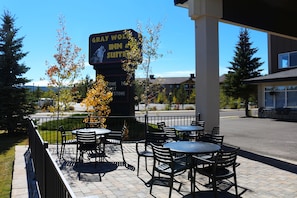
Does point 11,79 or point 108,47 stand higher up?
point 108,47

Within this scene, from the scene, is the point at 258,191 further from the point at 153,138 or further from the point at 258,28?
the point at 258,28

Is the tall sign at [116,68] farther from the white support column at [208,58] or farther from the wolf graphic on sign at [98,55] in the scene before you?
the white support column at [208,58]

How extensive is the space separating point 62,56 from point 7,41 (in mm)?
5893

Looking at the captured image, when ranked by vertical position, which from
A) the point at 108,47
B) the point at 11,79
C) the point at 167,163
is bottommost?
the point at 167,163

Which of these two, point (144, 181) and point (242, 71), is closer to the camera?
point (144, 181)

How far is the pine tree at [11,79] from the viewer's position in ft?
50.0

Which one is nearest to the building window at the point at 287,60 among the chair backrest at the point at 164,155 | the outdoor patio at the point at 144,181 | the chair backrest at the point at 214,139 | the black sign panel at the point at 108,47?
the black sign panel at the point at 108,47

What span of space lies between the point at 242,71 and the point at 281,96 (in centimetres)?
601

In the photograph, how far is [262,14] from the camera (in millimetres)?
11148

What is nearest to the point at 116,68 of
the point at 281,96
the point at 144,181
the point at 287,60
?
the point at 144,181

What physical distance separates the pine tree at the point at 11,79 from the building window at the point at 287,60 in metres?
24.4

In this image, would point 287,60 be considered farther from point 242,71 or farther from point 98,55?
point 98,55

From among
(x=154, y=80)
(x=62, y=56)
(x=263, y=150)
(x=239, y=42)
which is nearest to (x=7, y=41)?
(x=62, y=56)

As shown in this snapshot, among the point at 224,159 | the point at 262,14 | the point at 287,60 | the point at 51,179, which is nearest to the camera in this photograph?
the point at 51,179
